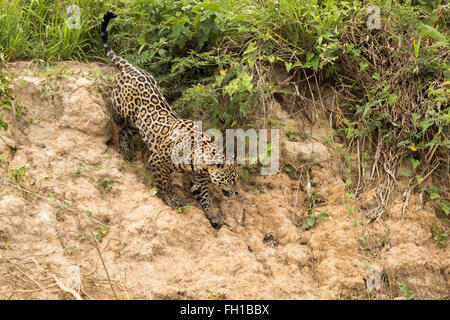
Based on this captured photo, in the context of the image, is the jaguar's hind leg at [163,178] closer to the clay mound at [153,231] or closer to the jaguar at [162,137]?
the jaguar at [162,137]

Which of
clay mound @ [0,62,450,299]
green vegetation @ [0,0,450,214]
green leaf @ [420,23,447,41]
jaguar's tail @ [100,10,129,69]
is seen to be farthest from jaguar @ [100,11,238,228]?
green leaf @ [420,23,447,41]

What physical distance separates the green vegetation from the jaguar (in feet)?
1.21

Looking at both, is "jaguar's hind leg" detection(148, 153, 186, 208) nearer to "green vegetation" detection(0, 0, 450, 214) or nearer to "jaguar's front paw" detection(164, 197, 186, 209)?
"jaguar's front paw" detection(164, 197, 186, 209)

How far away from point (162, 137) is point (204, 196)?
88 centimetres

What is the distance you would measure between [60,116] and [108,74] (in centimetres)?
93

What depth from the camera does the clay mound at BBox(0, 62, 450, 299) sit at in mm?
5359

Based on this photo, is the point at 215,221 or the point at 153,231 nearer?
the point at 153,231

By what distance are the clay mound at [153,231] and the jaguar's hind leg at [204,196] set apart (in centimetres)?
9

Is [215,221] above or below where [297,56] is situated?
below

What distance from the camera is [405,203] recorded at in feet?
20.5

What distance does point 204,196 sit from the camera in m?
6.47

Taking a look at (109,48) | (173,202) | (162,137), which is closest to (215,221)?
(173,202)

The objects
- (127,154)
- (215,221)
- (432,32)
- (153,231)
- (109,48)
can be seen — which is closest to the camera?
(153,231)

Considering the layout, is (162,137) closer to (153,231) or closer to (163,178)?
(163,178)
